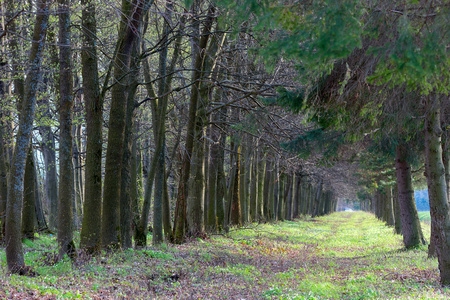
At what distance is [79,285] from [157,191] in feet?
20.3

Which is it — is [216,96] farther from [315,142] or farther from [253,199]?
[253,199]

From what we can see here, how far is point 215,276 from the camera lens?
30.2 feet

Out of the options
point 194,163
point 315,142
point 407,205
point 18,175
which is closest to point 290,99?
point 315,142

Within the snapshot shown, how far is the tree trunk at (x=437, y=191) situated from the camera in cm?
796

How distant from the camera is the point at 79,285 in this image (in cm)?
675

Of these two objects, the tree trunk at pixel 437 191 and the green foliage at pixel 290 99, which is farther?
the green foliage at pixel 290 99

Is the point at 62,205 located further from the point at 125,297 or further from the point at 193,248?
the point at 193,248

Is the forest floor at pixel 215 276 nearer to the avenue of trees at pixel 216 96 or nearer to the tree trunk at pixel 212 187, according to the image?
the avenue of trees at pixel 216 96

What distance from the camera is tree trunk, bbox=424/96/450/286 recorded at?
796cm

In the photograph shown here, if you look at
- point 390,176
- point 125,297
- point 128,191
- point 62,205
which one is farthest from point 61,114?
point 390,176

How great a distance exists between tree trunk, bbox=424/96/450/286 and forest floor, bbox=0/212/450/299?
579 mm

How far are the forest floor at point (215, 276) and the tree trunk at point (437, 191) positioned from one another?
579 millimetres

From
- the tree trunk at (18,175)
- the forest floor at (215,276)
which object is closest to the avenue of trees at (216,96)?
the tree trunk at (18,175)

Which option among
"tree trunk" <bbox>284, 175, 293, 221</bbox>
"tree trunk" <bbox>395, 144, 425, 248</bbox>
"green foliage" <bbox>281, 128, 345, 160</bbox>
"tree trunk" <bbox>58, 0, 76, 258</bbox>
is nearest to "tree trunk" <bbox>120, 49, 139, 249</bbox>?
"tree trunk" <bbox>58, 0, 76, 258</bbox>
